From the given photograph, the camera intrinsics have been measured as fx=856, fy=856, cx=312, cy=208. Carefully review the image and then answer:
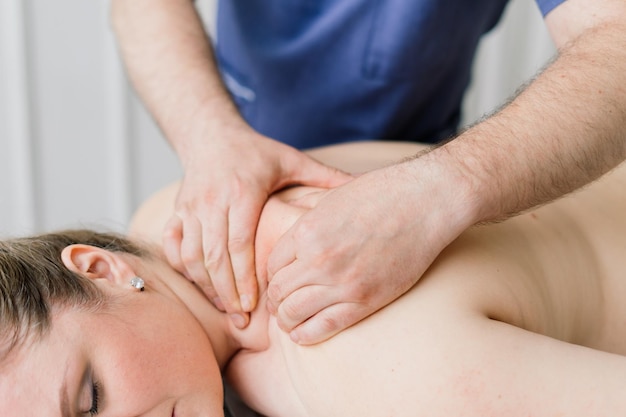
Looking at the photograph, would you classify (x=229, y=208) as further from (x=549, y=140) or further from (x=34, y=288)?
(x=549, y=140)

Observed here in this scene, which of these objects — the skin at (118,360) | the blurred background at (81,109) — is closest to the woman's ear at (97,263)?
the skin at (118,360)

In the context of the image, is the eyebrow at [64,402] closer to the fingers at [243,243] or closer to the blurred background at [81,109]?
the fingers at [243,243]

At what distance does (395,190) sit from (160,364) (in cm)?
36

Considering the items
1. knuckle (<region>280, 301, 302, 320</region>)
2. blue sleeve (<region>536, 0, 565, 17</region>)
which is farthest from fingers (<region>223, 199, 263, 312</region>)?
blue sleeve (<region>536, 0, 565, 17</region>)

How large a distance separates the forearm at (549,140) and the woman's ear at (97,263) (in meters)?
0.45

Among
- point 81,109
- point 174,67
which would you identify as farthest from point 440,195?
point 81,109

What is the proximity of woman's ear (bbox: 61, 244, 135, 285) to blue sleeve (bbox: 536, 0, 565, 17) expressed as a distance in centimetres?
71

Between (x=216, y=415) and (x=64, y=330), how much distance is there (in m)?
0.22

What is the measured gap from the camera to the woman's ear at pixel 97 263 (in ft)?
3.76

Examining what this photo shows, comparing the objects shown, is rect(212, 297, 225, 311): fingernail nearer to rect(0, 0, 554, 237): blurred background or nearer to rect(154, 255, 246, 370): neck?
→ rect(154, 255, 246, 370): neck

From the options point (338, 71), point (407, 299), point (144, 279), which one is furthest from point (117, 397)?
point (338, 71)

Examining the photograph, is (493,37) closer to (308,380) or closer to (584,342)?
(584,342)

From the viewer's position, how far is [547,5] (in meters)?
1.26

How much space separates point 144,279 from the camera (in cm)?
118
